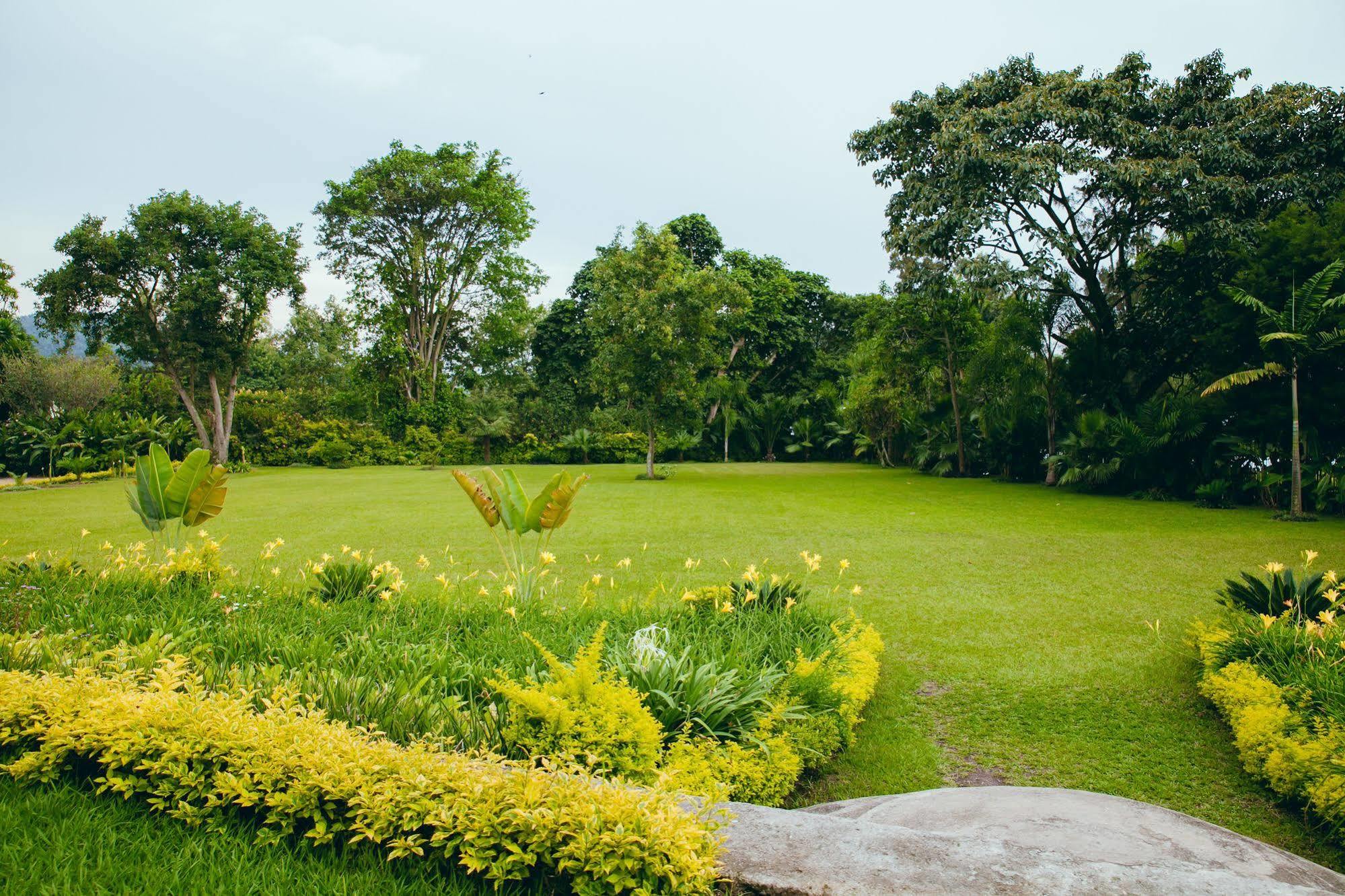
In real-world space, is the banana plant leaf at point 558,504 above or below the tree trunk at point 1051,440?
below

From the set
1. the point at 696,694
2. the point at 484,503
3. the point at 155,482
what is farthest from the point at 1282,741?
the point at 155,482

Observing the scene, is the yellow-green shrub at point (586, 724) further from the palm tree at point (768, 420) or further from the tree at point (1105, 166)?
the palm tree at point (768, 420)

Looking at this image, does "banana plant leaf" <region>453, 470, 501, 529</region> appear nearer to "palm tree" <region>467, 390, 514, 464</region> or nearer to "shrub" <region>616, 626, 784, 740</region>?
"shrub" <region>616, 626, 784, 740</region>

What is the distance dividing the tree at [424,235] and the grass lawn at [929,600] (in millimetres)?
14571

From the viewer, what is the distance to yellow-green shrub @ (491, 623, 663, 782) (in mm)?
2695

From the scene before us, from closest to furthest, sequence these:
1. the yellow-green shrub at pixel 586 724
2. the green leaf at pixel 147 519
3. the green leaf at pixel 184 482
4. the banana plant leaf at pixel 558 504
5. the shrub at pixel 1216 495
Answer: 1. the yellow-green shrub at pixel 586 724
2. the banana plant leaf at pixel 558 504
3. the green leaf at pixel 184 482
4. the green leaf at pixel 147 519
5. the shrub at pixel 1216 495

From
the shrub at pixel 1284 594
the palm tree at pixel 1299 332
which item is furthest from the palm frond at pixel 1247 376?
the shrub at pixel 1284 594

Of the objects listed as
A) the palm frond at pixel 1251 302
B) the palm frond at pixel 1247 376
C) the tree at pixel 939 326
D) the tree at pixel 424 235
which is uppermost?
the tree at pixel 424 235

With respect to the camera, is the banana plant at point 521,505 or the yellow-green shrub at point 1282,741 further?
the banana plant at point 521,505

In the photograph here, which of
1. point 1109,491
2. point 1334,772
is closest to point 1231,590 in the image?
point 1334,772

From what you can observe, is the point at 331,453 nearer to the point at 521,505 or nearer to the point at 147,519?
the point at 147,519

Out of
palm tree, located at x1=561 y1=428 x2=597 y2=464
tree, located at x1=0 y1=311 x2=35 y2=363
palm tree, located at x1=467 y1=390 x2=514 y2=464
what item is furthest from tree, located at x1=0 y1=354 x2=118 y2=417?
palm tree, located at x1=561 y1=428 x2=597 y2=464

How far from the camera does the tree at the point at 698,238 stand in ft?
101

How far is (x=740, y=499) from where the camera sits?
14617 mm
